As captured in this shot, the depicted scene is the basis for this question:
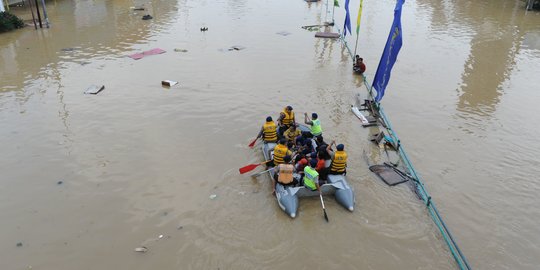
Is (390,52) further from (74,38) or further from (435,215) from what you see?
(74,38)

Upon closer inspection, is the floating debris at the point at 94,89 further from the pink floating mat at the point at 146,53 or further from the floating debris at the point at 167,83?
the pink floating mat at the point at 146,53

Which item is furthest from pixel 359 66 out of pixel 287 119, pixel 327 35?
pixel 287 119

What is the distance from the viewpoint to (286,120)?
12.7 m

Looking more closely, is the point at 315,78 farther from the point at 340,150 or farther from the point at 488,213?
the point at 488,213

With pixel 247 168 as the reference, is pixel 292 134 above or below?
above

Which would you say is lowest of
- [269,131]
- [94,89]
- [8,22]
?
[94,89]

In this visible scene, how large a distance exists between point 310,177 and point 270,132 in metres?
2.60

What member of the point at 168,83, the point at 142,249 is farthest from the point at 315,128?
the point at 168,83

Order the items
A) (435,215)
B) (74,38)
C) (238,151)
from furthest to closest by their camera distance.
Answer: (74,38)
(238,151)
(435,215)

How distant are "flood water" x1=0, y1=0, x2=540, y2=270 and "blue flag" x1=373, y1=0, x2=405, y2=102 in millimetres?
1406

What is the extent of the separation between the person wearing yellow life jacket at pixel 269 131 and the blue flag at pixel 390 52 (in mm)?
5090

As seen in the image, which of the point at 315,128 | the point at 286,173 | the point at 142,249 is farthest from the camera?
the point at 315,128

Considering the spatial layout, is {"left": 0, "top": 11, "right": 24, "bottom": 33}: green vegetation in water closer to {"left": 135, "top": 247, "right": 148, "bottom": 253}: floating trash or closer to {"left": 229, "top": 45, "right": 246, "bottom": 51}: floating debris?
{"left": 229, "top": 45, "right": 246, "bottom": 51}: floating debris

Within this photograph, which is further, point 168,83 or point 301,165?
point 168,83
